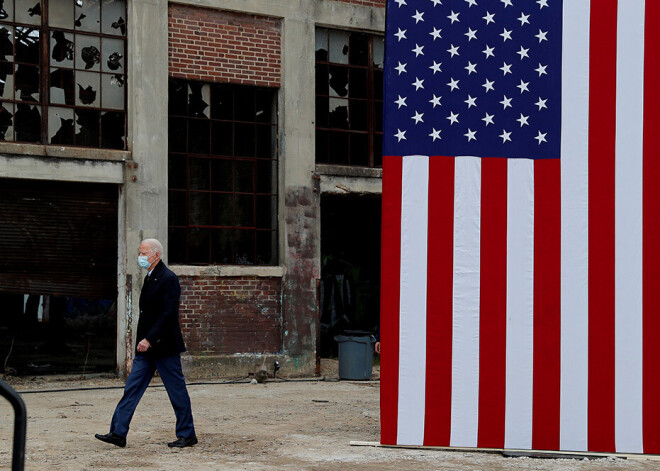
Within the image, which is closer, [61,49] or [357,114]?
[61,49]

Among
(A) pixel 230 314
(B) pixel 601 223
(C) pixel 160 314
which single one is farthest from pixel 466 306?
(A) pixel 230 314

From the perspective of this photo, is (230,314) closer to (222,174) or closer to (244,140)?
(222,174)

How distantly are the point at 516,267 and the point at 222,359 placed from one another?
26.5 ft

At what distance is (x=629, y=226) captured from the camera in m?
9.11

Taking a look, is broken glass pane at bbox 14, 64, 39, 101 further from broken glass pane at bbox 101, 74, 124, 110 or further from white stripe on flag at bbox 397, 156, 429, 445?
white stripe on flag at bbox 397, 156, 429, 445

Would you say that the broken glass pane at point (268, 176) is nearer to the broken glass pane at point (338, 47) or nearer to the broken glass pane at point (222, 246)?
the broken glass pane at point (222, 246)

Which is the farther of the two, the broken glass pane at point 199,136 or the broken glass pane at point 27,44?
the broken glass pane at point 199,136

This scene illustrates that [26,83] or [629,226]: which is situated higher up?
[26,83]

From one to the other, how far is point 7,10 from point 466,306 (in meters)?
9.29

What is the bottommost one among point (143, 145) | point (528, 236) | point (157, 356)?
point (157, 356)

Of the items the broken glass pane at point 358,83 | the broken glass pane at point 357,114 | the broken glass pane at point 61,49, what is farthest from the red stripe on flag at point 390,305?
the broken glass pane at point 358,83

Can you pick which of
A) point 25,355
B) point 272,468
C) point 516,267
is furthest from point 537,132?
point 25,355

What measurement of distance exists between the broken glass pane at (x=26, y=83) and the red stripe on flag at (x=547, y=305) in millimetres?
8747

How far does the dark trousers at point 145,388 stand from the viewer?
9.29 m
